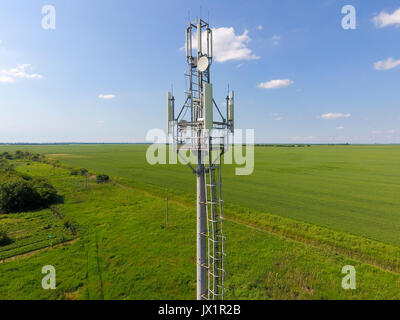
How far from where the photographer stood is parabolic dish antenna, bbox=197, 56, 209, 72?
10.2 meters

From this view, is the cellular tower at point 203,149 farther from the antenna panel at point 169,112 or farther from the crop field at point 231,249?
the crop field at point 231,249

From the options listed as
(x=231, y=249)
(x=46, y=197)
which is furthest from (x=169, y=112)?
(x=46, y=197)

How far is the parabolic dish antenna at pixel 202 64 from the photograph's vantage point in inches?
403

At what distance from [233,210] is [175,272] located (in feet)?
54.2

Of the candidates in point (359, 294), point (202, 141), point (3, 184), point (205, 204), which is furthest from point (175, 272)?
point (3, 184)

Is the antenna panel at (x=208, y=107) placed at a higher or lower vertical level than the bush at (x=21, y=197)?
higher

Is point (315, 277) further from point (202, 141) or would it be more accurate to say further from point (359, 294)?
point (202, 141)

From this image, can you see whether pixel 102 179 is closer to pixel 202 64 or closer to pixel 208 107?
pixel 202 64

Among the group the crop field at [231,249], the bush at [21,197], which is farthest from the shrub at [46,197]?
the crop field at [231,249]

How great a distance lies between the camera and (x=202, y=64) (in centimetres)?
1040

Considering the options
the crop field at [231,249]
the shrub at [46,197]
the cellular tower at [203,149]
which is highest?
the cellular tower at [203,149]

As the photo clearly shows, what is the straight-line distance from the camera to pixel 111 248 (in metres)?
20.7

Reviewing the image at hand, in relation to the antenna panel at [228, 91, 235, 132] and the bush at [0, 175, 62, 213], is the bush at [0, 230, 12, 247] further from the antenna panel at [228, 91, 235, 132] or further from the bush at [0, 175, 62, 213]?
the antenna panel at [228, 91, 235, 132]

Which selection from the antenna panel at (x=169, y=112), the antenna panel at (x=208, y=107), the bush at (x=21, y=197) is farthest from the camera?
the bush at (x=21, y=197)
